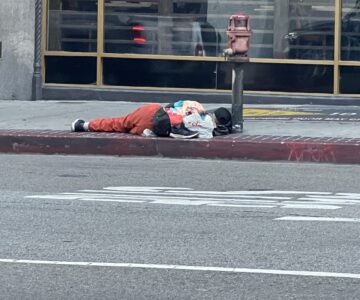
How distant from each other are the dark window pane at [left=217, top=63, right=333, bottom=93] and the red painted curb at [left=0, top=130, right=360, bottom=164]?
3974mm

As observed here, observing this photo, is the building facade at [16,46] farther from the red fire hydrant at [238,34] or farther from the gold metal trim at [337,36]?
the red fire hydrant at [238,34]

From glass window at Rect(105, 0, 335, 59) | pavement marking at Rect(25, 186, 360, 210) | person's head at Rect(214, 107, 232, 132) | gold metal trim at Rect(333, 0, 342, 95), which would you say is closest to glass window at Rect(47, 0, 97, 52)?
glass window at Rect(105, 0, 335, 59)

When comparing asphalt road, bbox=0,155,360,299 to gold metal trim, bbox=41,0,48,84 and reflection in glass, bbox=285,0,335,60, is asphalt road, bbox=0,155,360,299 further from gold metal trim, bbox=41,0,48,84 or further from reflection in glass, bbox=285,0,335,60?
gold metal trim, bbox=41,0,48,84

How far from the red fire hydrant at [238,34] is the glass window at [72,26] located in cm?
504

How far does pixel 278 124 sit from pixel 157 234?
23.3 feet

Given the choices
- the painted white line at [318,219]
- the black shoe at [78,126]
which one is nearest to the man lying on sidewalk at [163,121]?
the black shoe at [78,126]

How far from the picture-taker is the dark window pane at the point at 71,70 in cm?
1886

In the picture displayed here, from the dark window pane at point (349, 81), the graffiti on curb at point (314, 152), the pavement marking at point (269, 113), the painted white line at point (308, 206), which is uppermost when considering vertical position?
the dark window pane at point (349, 81)

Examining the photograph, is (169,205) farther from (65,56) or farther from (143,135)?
(65,56)

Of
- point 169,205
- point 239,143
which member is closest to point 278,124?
point 239,143

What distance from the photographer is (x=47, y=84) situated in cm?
1892

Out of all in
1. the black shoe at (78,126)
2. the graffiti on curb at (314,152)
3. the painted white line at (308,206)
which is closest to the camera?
the painted white line at (308,206)

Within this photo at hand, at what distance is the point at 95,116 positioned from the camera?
650 inches

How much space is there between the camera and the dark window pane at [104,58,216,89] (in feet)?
60.7
